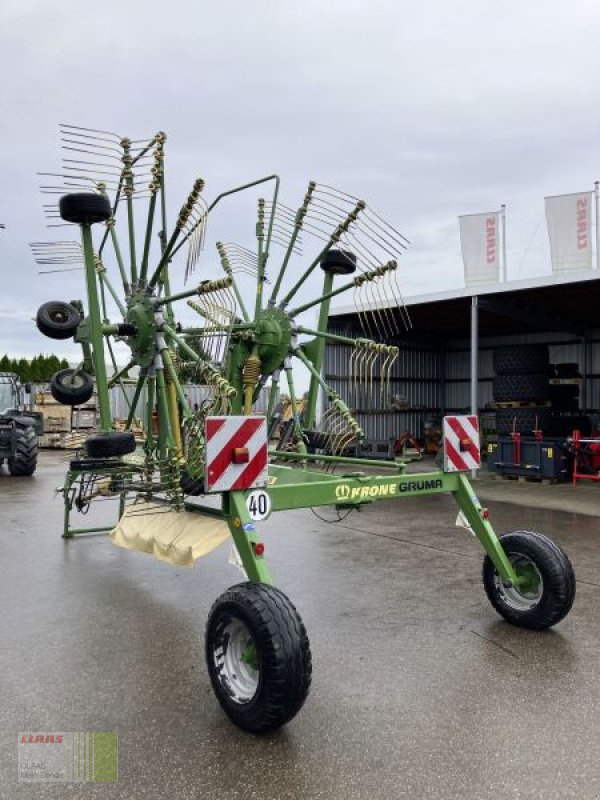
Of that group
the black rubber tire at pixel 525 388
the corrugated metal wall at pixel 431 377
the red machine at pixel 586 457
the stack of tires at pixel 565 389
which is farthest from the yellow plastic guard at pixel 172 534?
the stack of tires at pixel 565 389

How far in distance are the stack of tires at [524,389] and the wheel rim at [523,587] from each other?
9.29 metres

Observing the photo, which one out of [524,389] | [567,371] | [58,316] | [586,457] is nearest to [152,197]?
[58,316]

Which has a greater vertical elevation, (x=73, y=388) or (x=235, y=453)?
(x=73, y=388)

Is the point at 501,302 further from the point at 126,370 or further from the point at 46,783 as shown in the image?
the point at 46,783

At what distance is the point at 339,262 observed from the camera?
5.55m

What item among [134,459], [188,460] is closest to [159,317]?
[188,460]

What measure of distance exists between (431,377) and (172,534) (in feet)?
51.7

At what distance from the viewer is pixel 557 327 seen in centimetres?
1648

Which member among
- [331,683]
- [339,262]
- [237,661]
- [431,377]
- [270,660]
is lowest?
[331,683]

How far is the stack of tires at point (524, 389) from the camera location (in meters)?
13.5

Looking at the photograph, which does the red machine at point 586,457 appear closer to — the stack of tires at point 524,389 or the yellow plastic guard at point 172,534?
the stack of tires at point 524,389

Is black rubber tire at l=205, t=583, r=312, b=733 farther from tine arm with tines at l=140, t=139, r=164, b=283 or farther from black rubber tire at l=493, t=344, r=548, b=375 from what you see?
black rubber tire at l=493, t=344, r=548, b=375

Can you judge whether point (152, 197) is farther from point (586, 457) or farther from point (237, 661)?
point (586, 457)

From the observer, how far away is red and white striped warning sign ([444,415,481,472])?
4605mm
